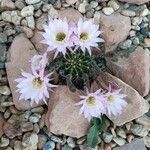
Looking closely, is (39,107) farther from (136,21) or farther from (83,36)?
(136,21)

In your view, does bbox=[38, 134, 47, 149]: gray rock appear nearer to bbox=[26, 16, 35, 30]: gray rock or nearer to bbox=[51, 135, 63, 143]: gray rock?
bbox=[51, 135, 63, 143]: gray rock

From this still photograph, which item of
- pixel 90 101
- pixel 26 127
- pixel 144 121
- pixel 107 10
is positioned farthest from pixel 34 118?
pixel 107 10

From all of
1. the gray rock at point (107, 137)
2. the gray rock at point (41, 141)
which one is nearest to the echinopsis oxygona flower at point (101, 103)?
the gray rock at point (107, 137)

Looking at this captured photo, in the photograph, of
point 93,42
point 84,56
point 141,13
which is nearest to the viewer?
point 93,42

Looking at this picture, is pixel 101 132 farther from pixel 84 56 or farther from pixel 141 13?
pixel 141 13

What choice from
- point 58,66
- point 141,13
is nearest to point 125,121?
point 58,66
